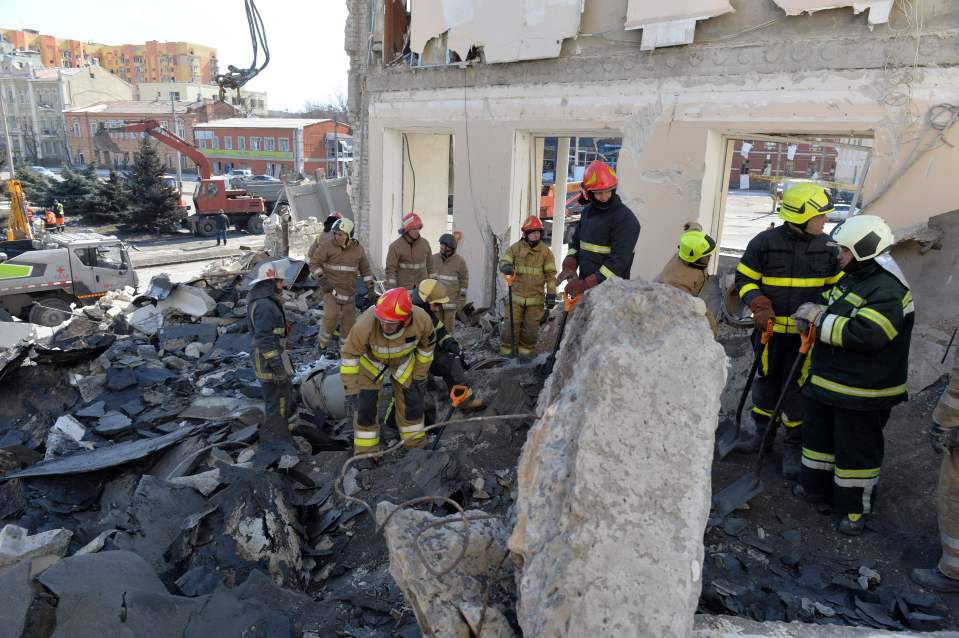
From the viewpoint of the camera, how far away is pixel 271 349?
5.98 metres

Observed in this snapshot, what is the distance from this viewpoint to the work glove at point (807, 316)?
3752mm

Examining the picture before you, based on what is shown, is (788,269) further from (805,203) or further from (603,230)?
(603,230)

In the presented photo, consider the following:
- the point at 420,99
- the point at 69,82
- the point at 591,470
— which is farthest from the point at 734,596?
the point at 69,82

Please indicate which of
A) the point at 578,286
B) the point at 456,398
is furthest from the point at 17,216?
the point at 578,286

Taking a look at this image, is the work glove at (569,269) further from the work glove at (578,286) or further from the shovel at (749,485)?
the shovel at (749,485)

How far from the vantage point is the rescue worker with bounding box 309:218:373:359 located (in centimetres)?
845

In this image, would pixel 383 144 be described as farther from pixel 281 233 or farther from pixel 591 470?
pixel 591 470

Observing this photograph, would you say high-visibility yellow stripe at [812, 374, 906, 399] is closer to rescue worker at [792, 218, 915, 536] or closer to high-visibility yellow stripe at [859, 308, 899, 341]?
rescue worker at [792, 218, 915, 536]

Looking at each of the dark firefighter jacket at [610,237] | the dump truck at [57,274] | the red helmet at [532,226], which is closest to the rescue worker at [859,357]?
the dark firefighter jacket at [610,237]

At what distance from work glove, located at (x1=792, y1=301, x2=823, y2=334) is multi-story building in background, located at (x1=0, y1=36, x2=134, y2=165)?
198 feet

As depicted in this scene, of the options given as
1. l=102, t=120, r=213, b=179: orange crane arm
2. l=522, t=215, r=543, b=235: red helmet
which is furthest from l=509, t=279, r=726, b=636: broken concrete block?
l=102, t=120, r=213, b=179: orange crane arm

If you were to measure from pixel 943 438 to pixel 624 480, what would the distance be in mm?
2206

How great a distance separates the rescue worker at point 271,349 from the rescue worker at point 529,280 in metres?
2.42

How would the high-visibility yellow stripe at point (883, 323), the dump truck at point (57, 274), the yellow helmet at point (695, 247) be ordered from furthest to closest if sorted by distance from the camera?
the dump truck at point (57, 274), the yellow helmet at point (695, 247), the high-visibility yellow stripe at point (883, 323)
